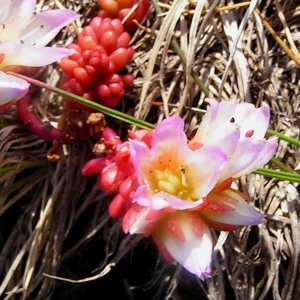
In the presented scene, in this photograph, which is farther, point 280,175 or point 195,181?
point 280,175

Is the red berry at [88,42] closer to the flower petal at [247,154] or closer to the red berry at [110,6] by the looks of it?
the red berry at [110,6]

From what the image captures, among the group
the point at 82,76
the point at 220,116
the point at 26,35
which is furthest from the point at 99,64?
the point at 220,116

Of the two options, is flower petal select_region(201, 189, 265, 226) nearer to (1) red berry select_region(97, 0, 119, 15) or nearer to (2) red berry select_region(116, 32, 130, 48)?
(2) red berry select_region(116, 32, 130, 48)

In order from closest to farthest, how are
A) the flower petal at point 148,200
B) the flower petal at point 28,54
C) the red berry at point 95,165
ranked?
1. the flower petal at point 148,200
2. the flower petal at point 28,54
3. the red berry at point 95,165

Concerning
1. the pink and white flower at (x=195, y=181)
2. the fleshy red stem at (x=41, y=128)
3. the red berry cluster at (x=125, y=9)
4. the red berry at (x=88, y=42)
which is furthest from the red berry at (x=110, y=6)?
the pink and white flower at (x=195, y=181)

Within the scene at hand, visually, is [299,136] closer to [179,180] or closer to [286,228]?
[286,228]

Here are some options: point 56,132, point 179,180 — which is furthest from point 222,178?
point 56,132

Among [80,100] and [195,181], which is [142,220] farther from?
[80,100]
